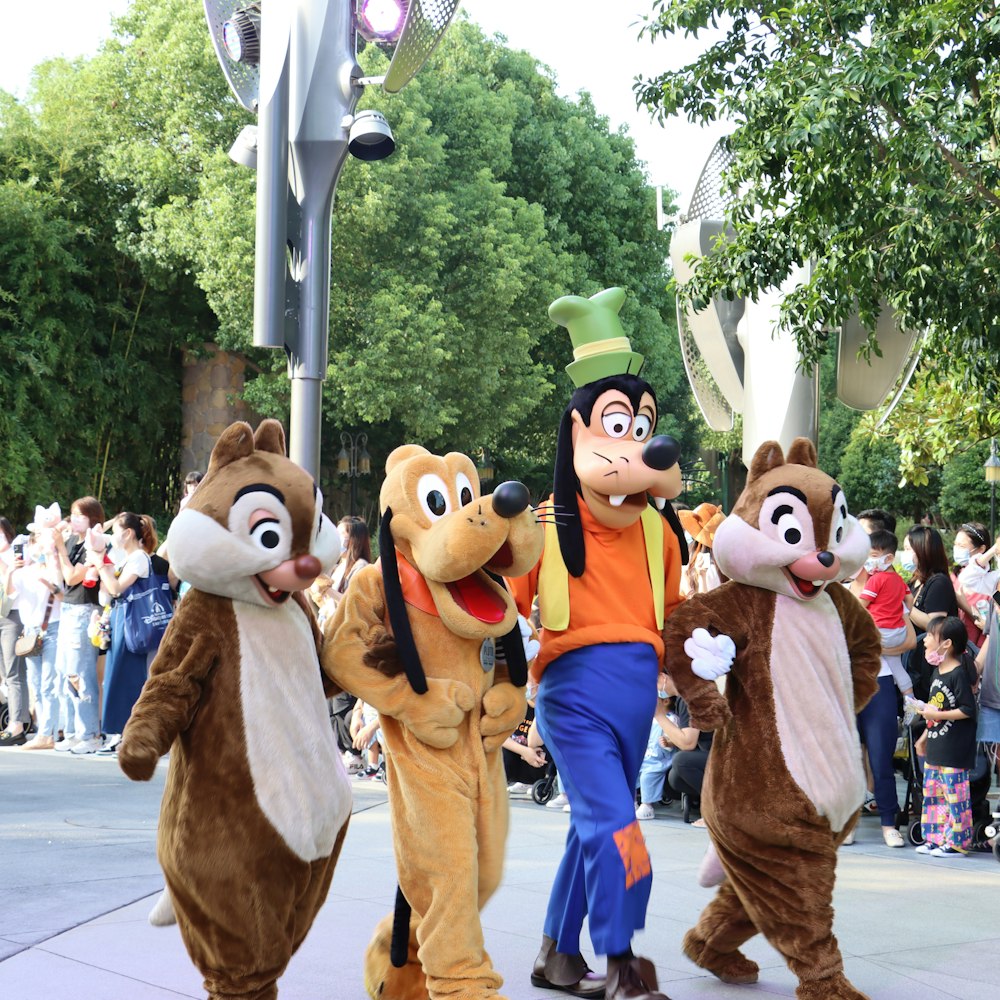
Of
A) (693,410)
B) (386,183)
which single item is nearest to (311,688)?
(386,183)

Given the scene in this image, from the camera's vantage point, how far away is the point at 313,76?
6.93 meters

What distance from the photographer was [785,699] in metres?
4.18

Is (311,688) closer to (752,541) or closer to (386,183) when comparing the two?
(752,541)

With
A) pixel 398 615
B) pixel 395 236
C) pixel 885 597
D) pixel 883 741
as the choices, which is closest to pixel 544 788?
→ pixel 883 741

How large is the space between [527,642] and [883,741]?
3713mm

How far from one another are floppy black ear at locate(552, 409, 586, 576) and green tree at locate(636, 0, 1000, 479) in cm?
363

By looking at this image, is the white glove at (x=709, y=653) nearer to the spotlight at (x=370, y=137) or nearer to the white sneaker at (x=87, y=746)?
the spotlight at (x=370, y=137)

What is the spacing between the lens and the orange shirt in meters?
4.38

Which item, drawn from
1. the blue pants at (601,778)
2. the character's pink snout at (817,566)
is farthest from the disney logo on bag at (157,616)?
the character's pink snout at (817,566)

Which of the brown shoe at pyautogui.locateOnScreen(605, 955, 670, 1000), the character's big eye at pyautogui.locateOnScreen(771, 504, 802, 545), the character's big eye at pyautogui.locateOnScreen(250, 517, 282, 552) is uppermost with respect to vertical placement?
the character's big eye at pyautogui.locateOnScreen(771, 504, 802, 545)

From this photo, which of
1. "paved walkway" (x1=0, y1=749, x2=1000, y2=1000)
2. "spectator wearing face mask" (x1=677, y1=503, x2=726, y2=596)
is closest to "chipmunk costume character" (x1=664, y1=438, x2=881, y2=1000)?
"paved walkway" (x1=0, y1=749, x2=1000, y2=1000)

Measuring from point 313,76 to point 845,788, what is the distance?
4562 mm

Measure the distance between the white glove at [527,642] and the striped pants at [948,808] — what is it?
140 inches

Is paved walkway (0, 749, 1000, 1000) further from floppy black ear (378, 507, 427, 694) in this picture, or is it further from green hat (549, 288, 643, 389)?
green hat (549, 288, 643, 389)
